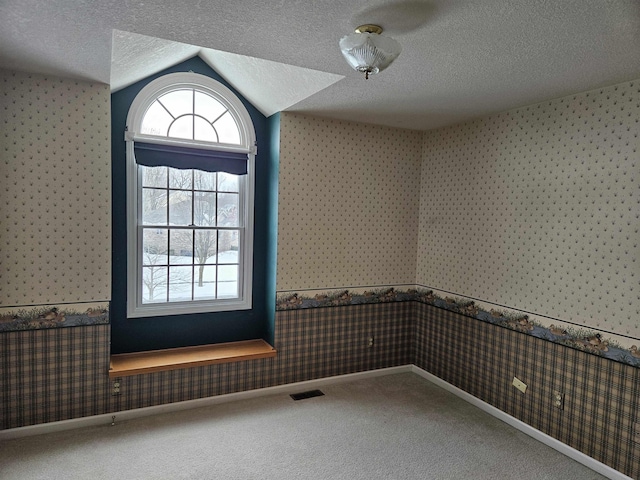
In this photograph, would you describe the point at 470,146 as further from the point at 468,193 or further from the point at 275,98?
the point at 275,98

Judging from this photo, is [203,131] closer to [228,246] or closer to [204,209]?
[204,209]

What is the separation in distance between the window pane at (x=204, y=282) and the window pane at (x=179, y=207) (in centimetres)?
44

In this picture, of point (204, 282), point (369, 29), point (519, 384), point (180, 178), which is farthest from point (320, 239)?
point (369, 29)

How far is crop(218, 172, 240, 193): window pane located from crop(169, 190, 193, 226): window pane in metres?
0.29

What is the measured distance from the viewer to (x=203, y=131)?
3.71 m

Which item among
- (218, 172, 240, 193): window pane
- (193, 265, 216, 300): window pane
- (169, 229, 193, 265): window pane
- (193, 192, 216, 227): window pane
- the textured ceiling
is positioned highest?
the textured ceiling

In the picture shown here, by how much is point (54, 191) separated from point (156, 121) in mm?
1016

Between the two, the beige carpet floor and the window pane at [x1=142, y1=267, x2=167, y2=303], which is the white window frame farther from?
the beige carpet floor

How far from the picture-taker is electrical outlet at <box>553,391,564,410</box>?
9.88 feet

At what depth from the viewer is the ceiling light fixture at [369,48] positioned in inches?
76.4

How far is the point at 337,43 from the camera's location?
7.38ft

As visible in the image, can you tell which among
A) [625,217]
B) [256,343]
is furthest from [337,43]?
→ [256,343]

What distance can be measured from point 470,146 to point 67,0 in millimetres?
3144

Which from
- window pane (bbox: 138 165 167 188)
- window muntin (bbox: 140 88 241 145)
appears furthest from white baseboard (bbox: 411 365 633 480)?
window pane (bbox: 138 165 167 188)
